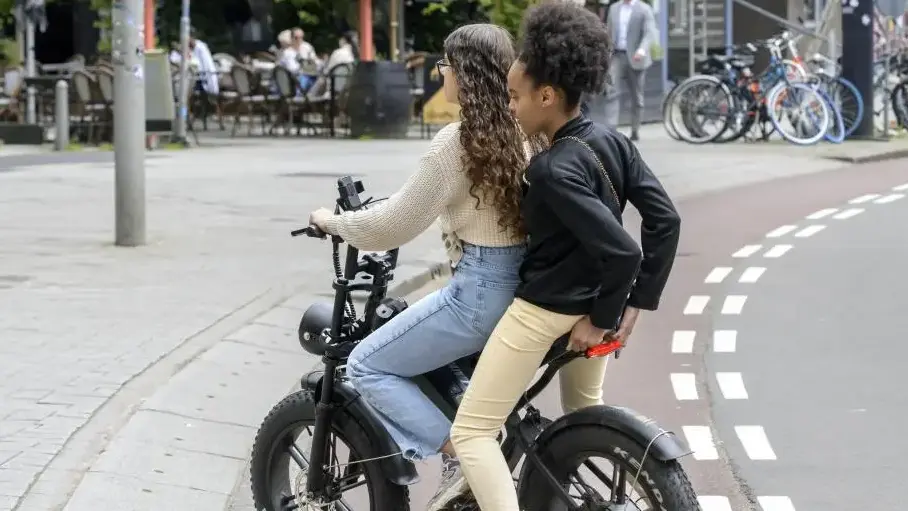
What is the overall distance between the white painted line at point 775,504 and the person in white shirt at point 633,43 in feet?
50.9

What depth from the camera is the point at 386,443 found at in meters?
4.27

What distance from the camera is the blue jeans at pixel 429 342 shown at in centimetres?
400

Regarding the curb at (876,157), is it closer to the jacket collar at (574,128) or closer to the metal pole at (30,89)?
the metal pole at (30,89)

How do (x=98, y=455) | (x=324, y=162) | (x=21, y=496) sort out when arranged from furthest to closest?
(x=324, y=162) → (x=98, y=455) → (x=21, y=496)

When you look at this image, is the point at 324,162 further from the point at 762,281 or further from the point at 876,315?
the point at 876,315

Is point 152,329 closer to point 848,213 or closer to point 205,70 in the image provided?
point 848,213

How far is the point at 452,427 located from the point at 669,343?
14.9 feet

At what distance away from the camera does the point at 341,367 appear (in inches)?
172

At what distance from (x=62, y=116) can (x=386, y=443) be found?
56.7 ft

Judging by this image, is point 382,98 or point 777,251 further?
point 382,98

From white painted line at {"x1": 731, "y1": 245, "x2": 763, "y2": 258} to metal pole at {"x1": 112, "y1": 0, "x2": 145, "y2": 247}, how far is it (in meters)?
4.17

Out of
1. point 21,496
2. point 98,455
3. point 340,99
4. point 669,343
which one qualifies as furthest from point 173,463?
point 340,99

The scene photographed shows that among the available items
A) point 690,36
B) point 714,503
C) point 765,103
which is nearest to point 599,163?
point 714,503

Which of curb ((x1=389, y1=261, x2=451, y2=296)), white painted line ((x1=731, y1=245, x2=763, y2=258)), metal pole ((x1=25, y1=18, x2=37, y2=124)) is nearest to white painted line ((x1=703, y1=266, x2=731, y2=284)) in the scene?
white painted line ((x1=731, y1=245, x2=763, y2=258))
